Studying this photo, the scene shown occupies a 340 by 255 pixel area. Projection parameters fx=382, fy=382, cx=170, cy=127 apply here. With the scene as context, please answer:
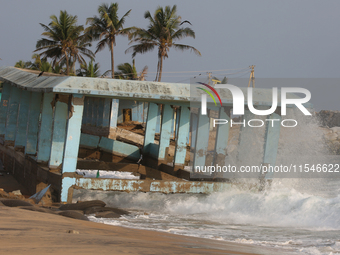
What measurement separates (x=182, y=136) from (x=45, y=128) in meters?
3.99

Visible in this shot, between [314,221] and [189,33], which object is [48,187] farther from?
[189,33]

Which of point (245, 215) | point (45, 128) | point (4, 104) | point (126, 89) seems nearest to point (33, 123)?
point (45, 128)

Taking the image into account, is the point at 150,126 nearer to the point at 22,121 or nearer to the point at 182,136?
the point at 182,136

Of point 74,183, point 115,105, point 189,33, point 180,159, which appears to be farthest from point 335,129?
point 74,183

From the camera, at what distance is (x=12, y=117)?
13.3 meters

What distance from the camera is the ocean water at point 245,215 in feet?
19.6

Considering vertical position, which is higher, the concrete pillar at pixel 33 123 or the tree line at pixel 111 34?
the tree line at pixel 111 34

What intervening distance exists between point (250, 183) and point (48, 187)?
14.9ft

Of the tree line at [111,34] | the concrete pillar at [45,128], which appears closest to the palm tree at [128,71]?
the tree line at [111,34]

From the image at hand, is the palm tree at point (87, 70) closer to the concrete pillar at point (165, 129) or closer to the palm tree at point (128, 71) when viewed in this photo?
the palm tree at point (128, 71)

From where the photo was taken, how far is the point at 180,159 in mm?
11133

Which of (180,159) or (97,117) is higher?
(97,117)

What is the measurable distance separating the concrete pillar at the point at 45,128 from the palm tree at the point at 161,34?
24309 mm

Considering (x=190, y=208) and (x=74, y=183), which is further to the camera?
(x=190, y=208)
